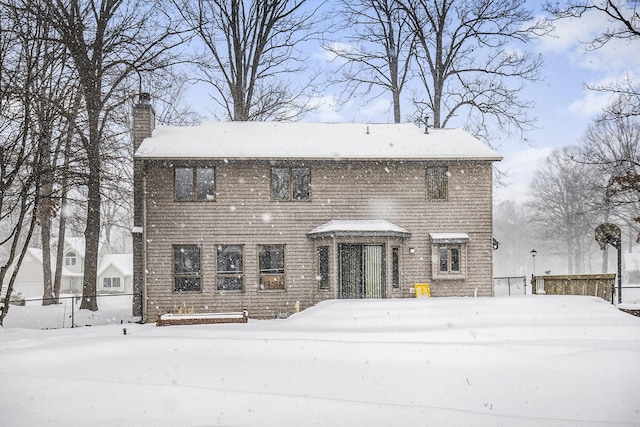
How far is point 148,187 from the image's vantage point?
18.6m

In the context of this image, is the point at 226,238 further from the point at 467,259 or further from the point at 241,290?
the point at 467,259

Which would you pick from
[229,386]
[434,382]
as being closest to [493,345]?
[434,382]

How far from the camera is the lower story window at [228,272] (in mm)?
18938

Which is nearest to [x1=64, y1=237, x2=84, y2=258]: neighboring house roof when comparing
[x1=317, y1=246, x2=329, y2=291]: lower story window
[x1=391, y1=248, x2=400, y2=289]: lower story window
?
[x1=317, y1=246, x2=329, y2=291]: lower story window

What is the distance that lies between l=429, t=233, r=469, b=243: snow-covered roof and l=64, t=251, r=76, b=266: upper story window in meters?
42.5

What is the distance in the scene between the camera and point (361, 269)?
1903 centimetres

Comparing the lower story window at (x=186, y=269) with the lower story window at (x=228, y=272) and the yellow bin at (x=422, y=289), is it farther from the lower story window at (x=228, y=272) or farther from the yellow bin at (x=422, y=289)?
the yellow bin at (x=422, y=289)

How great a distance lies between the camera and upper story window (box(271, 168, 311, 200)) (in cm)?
1923

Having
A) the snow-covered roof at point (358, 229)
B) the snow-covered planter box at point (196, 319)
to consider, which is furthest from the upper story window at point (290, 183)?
the snow-covered planter box at point (196, 319)

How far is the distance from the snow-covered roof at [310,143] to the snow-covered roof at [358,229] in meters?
2.21

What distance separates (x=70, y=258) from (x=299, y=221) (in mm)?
40204

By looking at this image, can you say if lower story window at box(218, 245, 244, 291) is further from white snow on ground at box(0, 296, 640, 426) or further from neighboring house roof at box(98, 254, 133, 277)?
neighboring house roof at box(98, 254, 133, 277)

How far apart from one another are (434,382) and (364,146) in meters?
12.3

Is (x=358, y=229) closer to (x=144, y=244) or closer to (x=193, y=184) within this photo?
(x=193, y=184)
